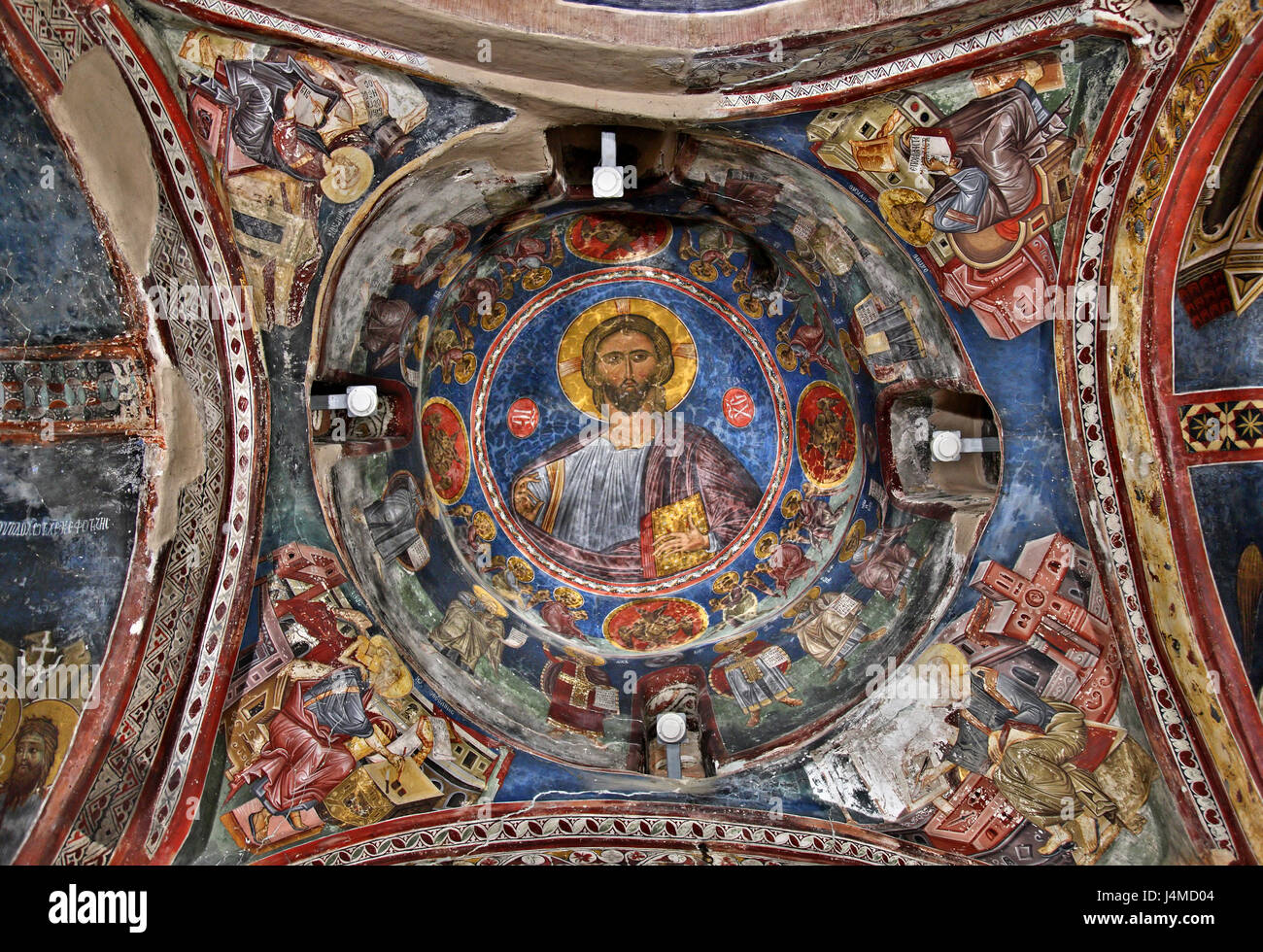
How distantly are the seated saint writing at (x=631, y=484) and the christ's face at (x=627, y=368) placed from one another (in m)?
0.01

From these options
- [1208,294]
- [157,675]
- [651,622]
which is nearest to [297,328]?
[157,675]

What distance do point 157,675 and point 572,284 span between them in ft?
17.6

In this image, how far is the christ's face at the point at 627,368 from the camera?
9430mm

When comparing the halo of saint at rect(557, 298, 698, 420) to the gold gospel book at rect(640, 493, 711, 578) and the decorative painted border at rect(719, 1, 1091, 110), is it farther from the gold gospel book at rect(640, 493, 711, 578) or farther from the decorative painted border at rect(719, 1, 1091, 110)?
the decorative painted border at rect(719, 1, 1091, 110)

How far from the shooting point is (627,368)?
9.46m

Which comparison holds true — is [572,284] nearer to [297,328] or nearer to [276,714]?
[297,328]

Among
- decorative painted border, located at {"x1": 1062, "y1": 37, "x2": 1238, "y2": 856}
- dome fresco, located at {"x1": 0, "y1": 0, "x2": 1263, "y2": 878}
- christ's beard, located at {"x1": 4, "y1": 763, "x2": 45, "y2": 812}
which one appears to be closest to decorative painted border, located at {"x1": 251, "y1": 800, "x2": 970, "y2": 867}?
dome fresco, located at {"x1": 0, "y1": 0, "x2": 1263, "y2": 878}

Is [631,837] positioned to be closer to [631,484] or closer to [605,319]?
[631,484]

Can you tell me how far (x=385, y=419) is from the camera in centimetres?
815

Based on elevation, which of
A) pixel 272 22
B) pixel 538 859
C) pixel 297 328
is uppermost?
pixel 272 22

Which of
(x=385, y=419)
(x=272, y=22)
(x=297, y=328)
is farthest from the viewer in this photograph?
(x=385, y=419)

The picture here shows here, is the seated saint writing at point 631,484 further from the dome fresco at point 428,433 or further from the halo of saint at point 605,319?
the dome fresco at point 428,433

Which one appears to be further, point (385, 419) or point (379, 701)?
point (385, 419)

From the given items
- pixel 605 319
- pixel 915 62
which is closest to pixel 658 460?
pixel 605 319
